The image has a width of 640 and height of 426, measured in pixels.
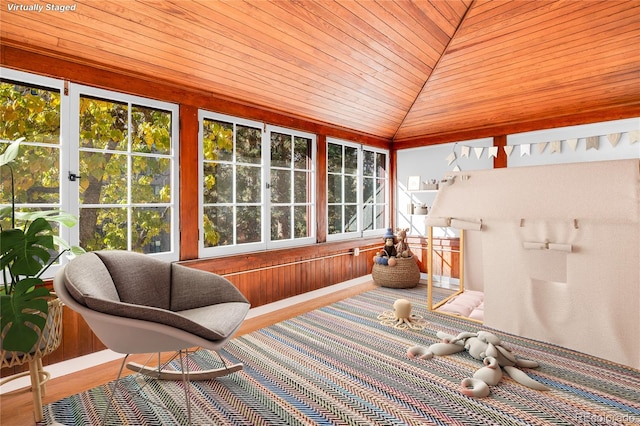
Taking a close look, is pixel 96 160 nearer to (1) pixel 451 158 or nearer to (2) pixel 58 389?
(2) pixel 58 389

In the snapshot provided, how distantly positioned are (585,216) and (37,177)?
3.60 meters

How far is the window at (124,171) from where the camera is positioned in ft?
8.45

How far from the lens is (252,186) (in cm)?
369

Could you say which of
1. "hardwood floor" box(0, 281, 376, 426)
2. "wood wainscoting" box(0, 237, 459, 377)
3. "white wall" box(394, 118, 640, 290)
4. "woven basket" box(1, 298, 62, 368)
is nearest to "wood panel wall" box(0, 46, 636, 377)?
"wood wainscoting" box(0, 237, 459, 377)

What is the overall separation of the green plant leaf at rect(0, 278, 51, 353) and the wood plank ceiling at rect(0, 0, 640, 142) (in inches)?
62.7

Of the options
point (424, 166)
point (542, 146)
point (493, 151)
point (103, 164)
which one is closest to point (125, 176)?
point (103, 164)

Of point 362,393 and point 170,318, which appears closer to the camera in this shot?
point 170,318

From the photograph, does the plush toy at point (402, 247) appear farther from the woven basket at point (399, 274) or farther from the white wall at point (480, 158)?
the white wall at point (480, 158)

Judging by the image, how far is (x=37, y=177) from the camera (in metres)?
2.38

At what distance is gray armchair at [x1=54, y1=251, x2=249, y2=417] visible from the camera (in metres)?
1.48

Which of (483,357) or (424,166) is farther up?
(424,166)

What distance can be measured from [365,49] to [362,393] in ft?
9.19

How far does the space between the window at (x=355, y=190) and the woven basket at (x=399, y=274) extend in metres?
0.74

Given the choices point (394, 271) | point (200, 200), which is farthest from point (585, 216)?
point (200, 200)
